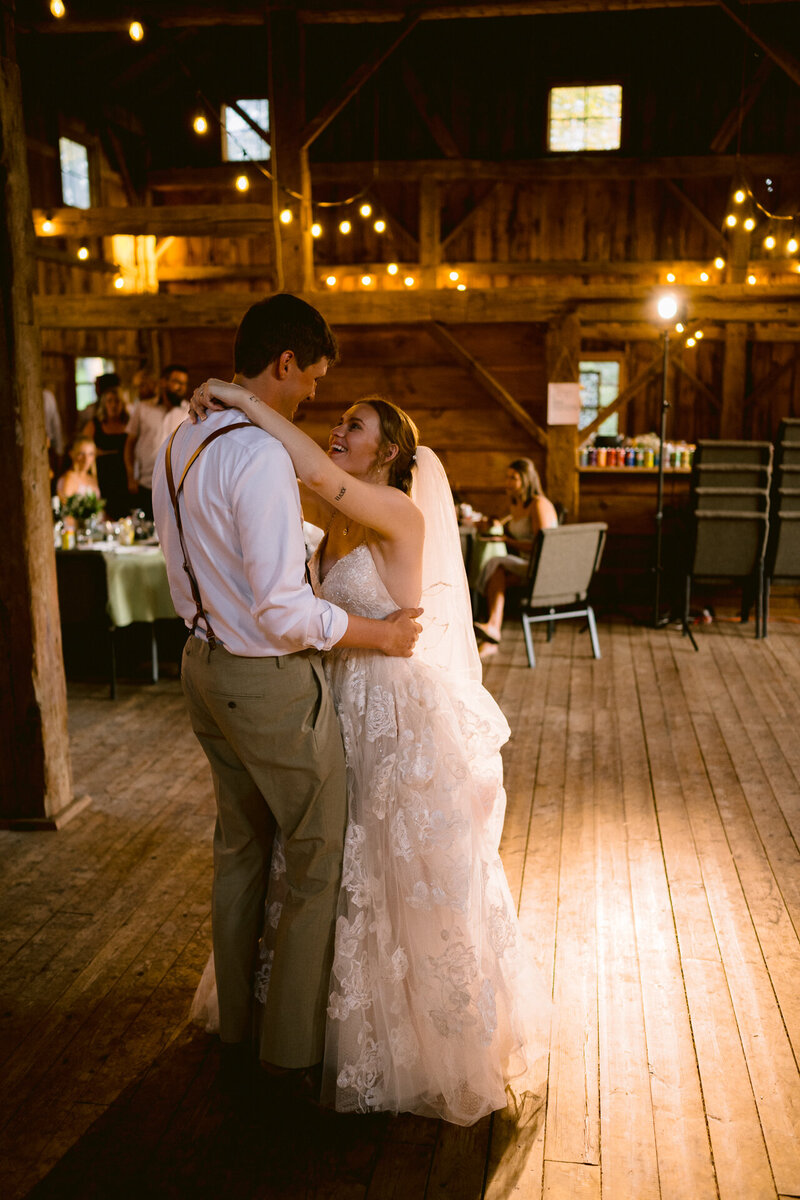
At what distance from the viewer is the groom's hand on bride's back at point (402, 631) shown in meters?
2.14

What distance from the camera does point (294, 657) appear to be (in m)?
2.00

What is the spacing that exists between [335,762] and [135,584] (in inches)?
153

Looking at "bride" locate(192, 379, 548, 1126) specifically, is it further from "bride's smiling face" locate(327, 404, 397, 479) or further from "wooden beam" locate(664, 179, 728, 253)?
"wooden beam" locate(664, 179, 728, 253)

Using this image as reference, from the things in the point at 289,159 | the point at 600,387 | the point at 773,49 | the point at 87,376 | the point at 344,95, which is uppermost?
the point at 773,49

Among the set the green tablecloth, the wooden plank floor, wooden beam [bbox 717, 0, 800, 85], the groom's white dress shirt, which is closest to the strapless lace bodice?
the groom's white dress shirt

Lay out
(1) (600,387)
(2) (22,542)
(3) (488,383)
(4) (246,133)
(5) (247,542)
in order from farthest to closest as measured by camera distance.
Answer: (1) (600,387), (4) (246,133), (3) (488,383), (2) (22,542), (5) (247,542)

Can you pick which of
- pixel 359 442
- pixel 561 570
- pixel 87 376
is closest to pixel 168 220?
pixel 87 376

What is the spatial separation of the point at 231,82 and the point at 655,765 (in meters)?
11.4

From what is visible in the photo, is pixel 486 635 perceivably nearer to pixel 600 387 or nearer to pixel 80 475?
pixel 80 475

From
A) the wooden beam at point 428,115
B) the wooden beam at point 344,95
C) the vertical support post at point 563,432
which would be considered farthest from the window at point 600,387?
the wooden beam at point 344,95

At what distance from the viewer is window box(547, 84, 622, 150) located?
12031 mm

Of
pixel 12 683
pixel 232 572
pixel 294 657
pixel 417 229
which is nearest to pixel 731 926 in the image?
pixel 294 657

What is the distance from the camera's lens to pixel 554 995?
2672 millimetres

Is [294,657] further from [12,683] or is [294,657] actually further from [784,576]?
[784,576]
